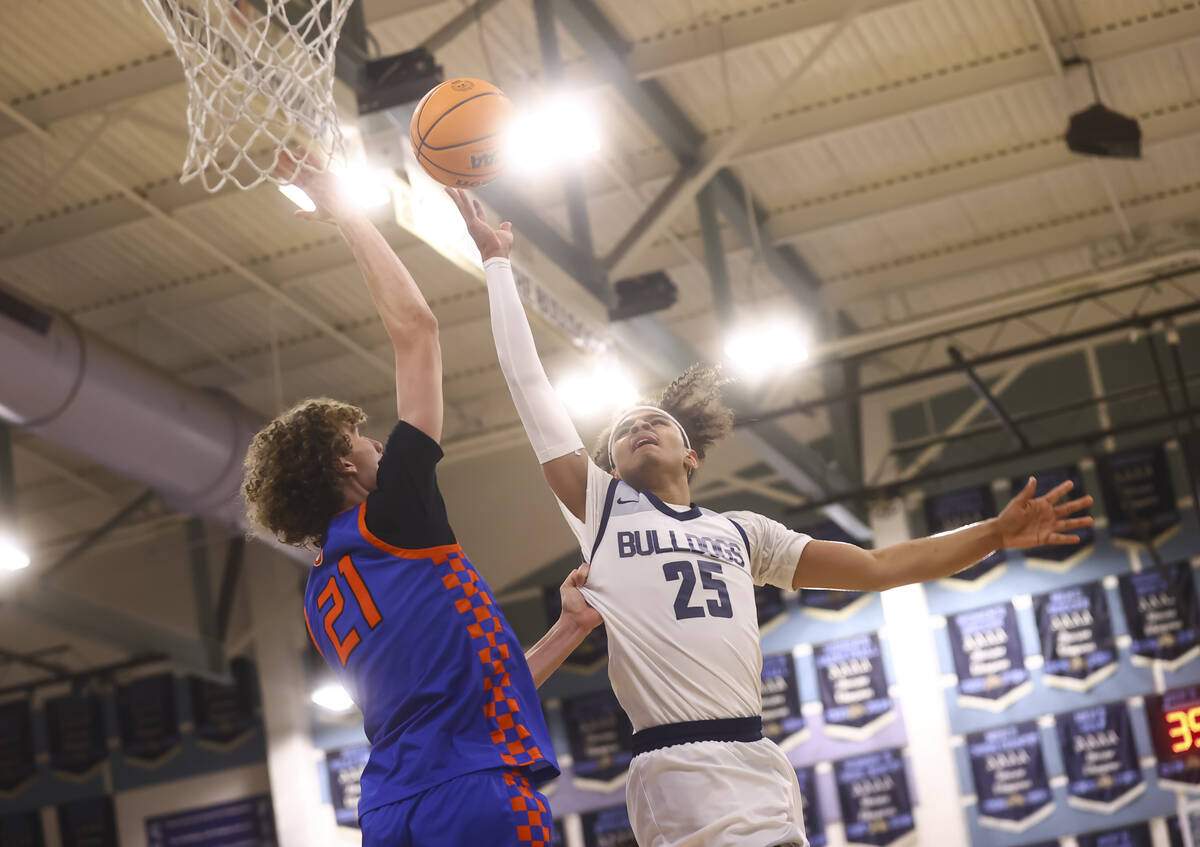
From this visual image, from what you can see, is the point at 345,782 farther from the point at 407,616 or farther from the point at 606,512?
the point at 407,616

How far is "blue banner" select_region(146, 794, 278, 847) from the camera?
16.3 meters

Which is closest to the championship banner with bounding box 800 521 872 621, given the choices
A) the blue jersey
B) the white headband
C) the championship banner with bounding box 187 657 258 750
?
the championship banner with bounding box 187 657 258 750

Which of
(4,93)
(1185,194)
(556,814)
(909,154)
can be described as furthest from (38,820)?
(1185,194)

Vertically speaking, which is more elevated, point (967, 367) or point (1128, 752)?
point (967, 367)

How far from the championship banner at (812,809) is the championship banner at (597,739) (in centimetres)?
198

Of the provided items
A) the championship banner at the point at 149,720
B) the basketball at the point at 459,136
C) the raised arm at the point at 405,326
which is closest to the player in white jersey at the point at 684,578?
the raised arm at the point at 405,326

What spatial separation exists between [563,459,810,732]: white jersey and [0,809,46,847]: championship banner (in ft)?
51.1

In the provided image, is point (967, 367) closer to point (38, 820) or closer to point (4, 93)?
point (4, 93)

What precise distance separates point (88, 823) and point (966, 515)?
11146 millimetres

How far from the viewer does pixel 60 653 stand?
1762 cm

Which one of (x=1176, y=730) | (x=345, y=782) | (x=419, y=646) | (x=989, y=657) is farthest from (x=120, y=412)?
(x=989, y=657)

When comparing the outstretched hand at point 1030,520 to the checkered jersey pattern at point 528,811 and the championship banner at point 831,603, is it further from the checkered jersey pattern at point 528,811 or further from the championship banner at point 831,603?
the championship banner at point 831,603

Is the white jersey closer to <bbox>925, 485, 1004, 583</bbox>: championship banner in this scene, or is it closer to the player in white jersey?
the player in white jersey

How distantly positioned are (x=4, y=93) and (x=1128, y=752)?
11.9 m
